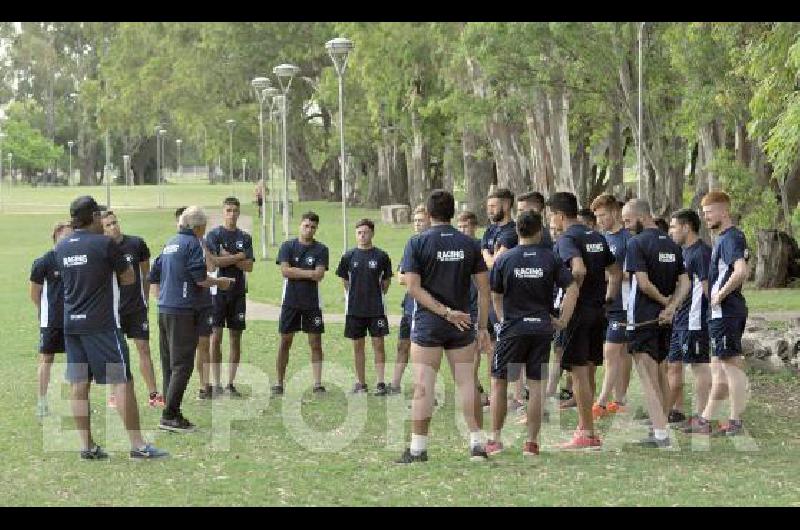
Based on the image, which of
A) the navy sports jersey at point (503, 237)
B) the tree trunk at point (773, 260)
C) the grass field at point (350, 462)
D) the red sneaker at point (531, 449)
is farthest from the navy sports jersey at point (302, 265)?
the tree trunk at point (773, 260)

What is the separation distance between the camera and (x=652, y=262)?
11.5 metres

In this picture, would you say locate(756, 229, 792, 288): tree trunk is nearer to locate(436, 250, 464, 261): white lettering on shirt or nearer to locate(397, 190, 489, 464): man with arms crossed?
locate(397, 190, 489, 464): man with arms crossed

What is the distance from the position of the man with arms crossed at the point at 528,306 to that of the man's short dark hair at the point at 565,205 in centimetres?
66

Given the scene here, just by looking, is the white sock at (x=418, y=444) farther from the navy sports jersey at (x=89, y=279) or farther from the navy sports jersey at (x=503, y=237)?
the navy sports jersey at (x=89, y=279)

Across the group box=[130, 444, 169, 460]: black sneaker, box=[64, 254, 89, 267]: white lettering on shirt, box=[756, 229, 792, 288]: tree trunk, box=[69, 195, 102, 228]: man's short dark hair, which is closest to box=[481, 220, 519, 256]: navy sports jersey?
box=[130, 444, 169, 460]: black sneaker

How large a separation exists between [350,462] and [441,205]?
2.01m

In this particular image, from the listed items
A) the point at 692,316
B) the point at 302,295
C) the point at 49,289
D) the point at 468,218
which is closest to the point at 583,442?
the point at 692,316

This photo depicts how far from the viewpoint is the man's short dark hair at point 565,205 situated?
11.1m

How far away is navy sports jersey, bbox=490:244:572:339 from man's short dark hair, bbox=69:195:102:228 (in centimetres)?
300

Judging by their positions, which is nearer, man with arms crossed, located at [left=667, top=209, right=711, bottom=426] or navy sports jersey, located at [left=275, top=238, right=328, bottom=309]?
man with arms crossed, located at [left=667, top=209, right=711, bottom=426]

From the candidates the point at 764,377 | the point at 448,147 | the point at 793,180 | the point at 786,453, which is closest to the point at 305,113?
the point at 448,147

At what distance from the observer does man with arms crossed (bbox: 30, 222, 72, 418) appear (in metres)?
11.7

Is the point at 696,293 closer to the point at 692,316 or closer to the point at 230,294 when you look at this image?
the point at 692,316

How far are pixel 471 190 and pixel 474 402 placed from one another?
4035 centimetres
